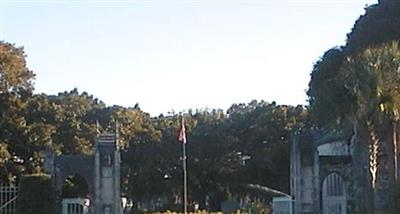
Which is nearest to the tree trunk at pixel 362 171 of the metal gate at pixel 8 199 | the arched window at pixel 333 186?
the arched window at pixel 333 186

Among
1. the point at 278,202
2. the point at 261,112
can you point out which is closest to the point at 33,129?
the point at 278,202

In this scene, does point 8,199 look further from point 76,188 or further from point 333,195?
point 333,195

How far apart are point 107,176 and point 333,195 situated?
10.8m

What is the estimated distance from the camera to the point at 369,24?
158ft

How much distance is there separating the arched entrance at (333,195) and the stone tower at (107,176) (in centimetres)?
958

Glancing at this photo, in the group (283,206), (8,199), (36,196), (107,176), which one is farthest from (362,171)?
(8,199)

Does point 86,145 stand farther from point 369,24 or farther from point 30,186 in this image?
point 369,24

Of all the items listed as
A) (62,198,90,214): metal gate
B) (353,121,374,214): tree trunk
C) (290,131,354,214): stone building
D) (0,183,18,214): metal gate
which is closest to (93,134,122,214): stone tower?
(62,198,90,214): metal gate

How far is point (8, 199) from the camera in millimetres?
46531

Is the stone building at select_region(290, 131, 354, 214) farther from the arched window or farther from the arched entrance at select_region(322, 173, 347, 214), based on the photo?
the arched window

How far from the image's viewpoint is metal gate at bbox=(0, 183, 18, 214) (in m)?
45.8

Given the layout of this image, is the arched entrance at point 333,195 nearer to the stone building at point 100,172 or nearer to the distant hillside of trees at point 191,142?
the stone building at point 100,172

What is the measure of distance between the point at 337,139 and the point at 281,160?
39.3 ft

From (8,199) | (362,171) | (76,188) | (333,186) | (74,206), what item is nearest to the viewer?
(362,171)
